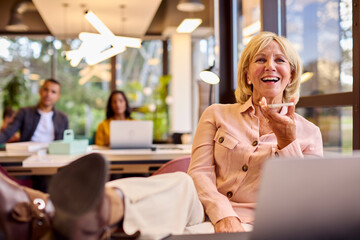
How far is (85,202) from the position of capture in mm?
787

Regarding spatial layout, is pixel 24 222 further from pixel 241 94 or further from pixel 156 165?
pixel 156 165

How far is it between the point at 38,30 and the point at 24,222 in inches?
411

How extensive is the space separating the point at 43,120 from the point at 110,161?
2.02 m

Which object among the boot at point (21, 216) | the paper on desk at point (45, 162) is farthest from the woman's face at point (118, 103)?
the boot at point (21, 216)

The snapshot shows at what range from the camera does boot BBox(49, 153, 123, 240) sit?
0.79 meters

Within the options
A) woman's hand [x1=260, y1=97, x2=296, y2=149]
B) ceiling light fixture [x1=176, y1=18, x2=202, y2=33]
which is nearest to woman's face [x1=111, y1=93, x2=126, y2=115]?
ceiling light fixture [x1=176, y1=18, x2=202, y2=33]

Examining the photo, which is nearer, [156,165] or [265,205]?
[265,205]

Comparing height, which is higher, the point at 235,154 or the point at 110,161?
the point at 235,154

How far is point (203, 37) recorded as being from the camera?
10.6 metres

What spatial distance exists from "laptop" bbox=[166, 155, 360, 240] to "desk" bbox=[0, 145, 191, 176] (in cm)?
265

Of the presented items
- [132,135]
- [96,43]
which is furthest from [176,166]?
[96,43]

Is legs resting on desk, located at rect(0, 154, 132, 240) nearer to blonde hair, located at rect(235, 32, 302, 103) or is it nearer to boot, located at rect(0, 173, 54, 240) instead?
boot, located at rect(0, 173, 54, 240)

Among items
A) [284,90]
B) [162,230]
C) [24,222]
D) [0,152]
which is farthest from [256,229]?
[0,152]

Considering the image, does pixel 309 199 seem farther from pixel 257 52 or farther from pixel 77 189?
pixel 257 52
